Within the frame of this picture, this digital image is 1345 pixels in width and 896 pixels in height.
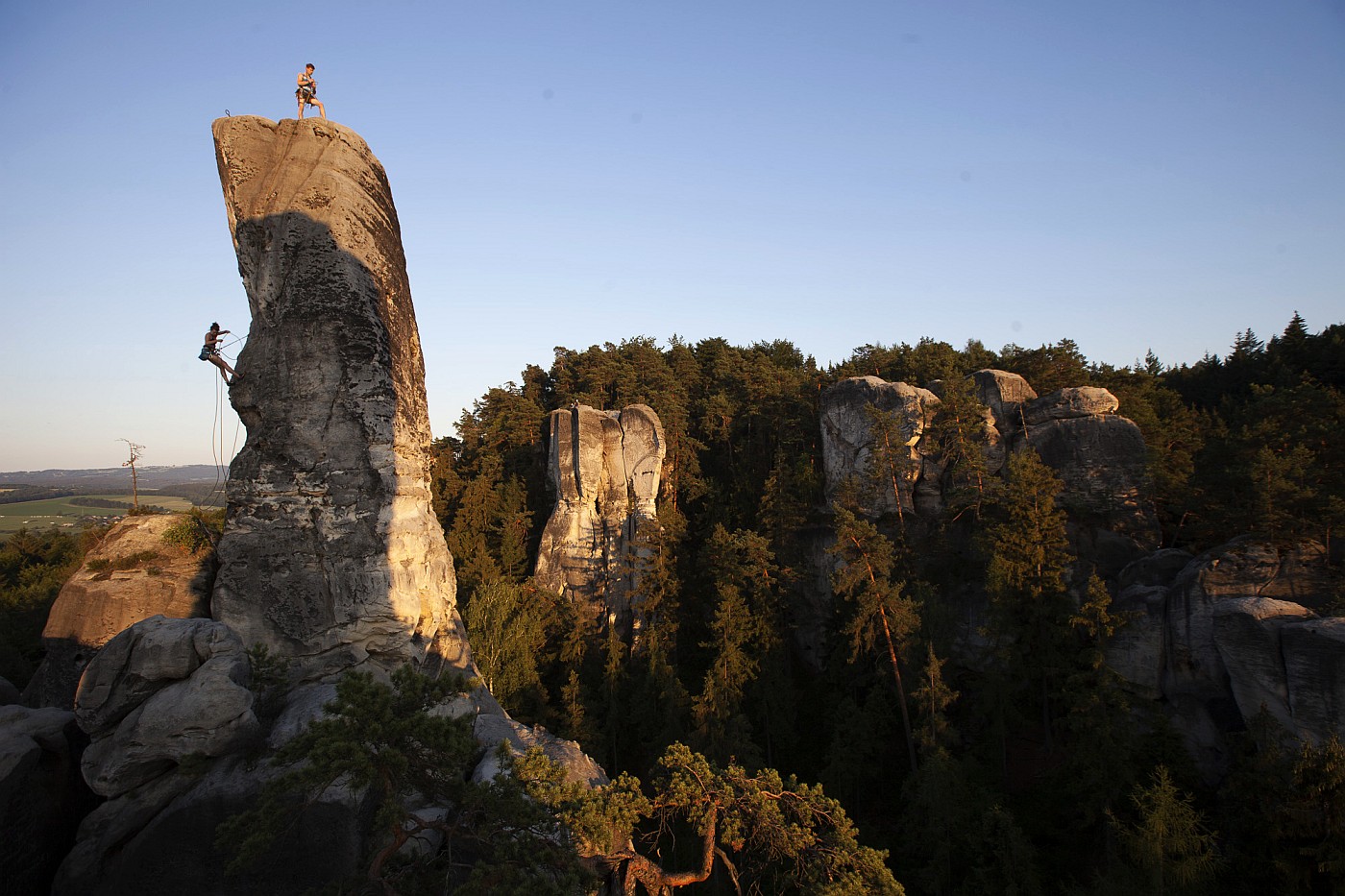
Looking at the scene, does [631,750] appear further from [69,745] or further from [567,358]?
[567,358]

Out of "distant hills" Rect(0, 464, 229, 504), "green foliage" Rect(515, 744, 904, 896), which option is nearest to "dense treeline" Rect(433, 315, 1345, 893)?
"green foliage" Rect(515, 744, 904, 896)

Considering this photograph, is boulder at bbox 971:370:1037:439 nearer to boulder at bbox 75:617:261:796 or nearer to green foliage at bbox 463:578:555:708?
green foliage at bbox 463:578:555:708

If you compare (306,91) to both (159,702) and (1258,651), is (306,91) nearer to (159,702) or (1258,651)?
(159,702)

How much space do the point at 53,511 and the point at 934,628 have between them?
86.2 meters

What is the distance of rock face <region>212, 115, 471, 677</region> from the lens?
11.6 meters

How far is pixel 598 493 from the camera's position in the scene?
3011cm

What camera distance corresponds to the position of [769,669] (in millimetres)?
22156

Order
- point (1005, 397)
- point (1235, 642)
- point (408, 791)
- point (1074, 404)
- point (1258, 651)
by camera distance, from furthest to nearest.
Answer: point (1005, 397) < point (1074, 404) < point (1235, 642) < point (1258, 651) < point (408, 791)

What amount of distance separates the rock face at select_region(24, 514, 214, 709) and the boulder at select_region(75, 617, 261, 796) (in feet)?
9.50

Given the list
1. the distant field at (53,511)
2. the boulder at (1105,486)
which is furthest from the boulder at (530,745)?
the distant field at (53,511)

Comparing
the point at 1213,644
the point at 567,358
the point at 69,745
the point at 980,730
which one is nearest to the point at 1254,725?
the point at 1213,644

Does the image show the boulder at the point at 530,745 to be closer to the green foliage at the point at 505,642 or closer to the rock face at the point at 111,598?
the rock face at the point at 111,598

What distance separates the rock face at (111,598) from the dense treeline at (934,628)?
10282 mm

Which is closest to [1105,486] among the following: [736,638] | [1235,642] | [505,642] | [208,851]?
[1235,642]
